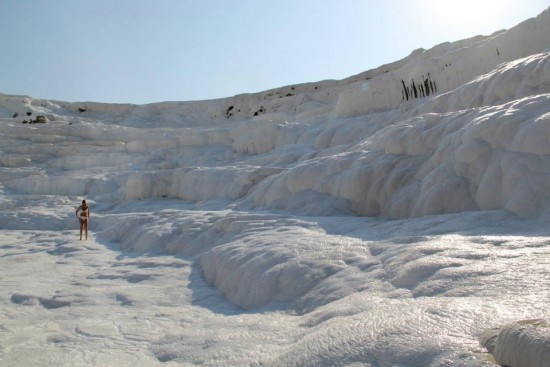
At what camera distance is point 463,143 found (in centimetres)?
649

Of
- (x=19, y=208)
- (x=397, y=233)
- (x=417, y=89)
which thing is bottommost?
(x=19, y=208)

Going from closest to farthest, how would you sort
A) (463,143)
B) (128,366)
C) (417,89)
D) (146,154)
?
1. (128,366)
2. (463,143)
3. (417,89)
4. (146,154)

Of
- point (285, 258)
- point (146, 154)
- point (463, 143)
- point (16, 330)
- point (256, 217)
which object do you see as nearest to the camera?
point (16, 330)

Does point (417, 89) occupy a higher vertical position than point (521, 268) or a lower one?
higher

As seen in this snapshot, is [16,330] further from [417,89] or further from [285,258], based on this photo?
[417,89]

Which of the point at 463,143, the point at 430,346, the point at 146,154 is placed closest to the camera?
the point at 430,346

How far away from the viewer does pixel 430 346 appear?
8.25 feet

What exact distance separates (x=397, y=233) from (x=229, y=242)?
2.39 m

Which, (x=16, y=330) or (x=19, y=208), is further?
(x=19, y=208)

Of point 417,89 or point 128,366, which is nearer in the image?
point 128,366

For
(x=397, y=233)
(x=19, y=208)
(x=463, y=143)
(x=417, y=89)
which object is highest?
(x=417, y=89)

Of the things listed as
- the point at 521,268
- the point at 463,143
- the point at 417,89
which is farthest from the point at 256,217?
the point at 417,89

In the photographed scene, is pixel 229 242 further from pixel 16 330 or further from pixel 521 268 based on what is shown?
pixel 521 268

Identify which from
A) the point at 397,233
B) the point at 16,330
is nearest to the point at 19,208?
the point at 16,330
